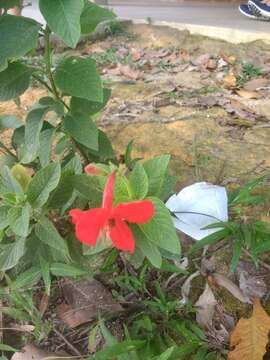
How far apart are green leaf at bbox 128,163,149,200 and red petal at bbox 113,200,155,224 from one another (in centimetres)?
26

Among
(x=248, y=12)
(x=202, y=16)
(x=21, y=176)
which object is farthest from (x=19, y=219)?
(x=202, y=16)

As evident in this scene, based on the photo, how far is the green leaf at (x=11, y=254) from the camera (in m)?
1.12

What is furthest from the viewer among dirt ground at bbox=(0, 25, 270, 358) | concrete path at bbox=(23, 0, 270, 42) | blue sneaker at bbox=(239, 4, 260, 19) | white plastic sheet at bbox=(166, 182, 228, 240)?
blue sneaker at bbox=(239, 4, 260, 19)

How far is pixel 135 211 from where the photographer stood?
769 mm

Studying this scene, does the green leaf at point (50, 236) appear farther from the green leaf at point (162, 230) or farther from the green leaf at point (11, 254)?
the green leaf at point (162, 230)

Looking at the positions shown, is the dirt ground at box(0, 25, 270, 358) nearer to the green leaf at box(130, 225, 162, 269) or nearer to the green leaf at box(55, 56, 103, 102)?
the green leaf at box(130, 225, 162, 269)

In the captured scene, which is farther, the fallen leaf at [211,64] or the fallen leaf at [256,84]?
the fallen leaf at [211,64]

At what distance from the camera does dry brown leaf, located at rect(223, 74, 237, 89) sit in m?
2.74

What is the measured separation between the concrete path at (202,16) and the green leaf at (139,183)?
2.93 metres

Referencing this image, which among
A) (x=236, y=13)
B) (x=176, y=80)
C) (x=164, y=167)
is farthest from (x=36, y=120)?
(x=236, y=13)

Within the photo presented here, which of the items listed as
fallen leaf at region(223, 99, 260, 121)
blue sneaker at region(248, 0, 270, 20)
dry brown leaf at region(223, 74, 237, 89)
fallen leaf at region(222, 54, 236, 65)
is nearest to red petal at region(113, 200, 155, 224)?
fallen leaf at region(223, 99, 260, 121)

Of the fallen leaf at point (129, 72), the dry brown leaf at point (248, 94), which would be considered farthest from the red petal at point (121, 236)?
the fallen leaf at point (129, 72)

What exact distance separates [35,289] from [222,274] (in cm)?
60

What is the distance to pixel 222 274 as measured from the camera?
149cm
